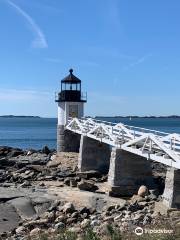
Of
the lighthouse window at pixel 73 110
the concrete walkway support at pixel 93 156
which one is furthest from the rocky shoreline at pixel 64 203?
the lighthouse window at pixel 73 110

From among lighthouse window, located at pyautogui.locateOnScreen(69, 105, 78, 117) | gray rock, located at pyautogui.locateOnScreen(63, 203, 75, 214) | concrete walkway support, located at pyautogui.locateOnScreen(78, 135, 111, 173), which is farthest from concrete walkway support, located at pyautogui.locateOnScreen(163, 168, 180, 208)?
lighthouse window, located at pyautogui.locateOnScreen(69, 105, 78, 117)

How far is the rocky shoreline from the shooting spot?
50.8 ft

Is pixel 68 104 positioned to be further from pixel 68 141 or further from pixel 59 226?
pixel 59 226

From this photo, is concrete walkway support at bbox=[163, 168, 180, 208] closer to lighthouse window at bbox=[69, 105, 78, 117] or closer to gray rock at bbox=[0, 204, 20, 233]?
gray rock at bbox=[0, 204, 20, 233]

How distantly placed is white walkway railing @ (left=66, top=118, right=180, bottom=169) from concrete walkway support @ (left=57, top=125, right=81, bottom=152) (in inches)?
103

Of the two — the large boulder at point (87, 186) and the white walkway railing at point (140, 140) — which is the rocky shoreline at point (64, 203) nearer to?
the large boulder at point (87, 186)

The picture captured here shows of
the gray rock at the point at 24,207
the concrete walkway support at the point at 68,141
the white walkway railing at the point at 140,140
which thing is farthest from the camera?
the concrete walkway support at the point at 68,141

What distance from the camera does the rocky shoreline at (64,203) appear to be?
609 inches

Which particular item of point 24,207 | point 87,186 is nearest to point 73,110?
point 87,186

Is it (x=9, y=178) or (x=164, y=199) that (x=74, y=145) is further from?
(x=164, y=199)

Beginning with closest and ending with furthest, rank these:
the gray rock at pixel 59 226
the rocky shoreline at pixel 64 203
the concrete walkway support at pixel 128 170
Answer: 1. the rocky shoreline at pixel 64 203
2. the gray rock at pixel 59 226
3. the concrete walkway support at pixel 128 170

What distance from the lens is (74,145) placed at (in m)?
34.2

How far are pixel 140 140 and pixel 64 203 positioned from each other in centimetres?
396

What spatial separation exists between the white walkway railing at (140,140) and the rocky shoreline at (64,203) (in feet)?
5.42
